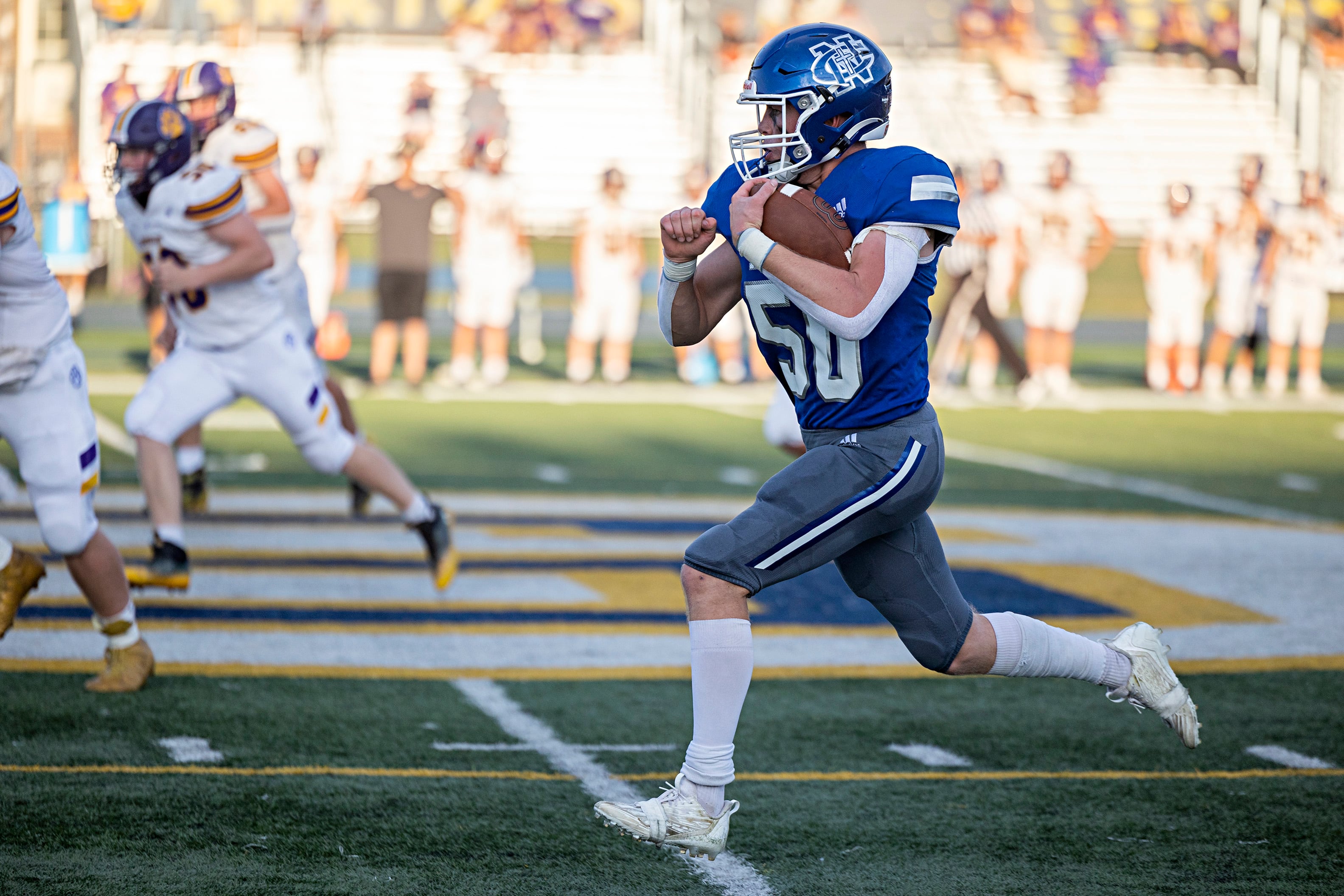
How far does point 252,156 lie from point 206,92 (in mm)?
418

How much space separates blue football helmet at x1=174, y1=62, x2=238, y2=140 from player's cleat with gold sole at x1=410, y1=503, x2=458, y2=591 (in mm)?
1798

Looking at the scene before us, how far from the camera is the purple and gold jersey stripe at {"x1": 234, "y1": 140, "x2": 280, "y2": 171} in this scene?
271 inches

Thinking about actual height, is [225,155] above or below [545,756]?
above

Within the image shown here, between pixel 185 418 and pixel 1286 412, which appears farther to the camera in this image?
pixel 1286 412

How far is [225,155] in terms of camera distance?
692cm

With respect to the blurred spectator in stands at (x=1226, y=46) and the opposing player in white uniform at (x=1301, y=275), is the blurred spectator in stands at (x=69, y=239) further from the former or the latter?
the blurred spectator in stands at (x=1226, y=46)

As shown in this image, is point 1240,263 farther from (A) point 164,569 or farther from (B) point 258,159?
(A) point 164,569

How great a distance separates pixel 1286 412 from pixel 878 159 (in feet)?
39.4

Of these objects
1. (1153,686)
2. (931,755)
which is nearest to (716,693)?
(1153,686)

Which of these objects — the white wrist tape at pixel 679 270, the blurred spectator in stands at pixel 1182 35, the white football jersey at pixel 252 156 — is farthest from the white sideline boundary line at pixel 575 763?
the blurred spectator in stands at pixel 1182 35

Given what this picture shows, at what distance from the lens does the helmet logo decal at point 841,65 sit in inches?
135

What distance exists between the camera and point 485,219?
50.1 feet

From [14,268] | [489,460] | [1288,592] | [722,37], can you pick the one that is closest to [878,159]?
[14,268]

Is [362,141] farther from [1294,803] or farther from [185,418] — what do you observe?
[1294,803]
